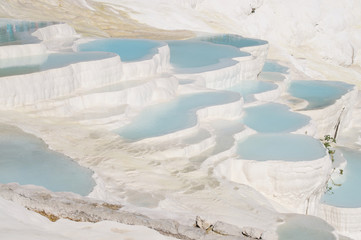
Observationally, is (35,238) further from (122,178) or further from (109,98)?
(109,98)

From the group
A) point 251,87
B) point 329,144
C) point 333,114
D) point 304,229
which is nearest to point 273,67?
point 251,87

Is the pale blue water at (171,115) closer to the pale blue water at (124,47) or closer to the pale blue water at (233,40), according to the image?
the pale blue water at (124,47)

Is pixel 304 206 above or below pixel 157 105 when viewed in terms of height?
below

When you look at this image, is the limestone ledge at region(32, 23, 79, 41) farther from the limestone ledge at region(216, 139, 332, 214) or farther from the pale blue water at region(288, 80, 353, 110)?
the limestone ledge at region(216, 139, 332, 214)

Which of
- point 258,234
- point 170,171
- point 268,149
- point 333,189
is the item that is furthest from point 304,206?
point 258,234

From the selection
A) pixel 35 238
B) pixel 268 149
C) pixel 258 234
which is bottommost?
pixel 268 149

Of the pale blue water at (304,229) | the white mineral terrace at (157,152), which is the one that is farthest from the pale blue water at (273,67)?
→ the pale blue water at (304,229)
